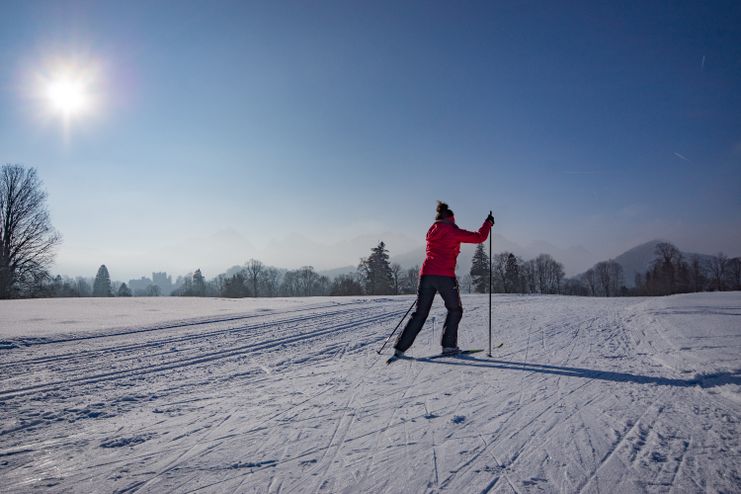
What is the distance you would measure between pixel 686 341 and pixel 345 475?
6325mm

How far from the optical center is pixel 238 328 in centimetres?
779

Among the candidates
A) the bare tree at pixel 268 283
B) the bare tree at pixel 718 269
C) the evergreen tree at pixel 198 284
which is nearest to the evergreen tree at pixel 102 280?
the evergreen tree at pixel 198 284

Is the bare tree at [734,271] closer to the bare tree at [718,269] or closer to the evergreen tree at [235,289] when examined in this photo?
the bare tree at [718,269]

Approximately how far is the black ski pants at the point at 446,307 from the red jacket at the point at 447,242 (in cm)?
14

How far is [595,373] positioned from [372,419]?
9.50ft

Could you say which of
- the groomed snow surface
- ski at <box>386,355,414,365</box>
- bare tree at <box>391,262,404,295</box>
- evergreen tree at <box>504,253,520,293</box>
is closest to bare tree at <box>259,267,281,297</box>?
bare tree at <box>391,262,404,295</box>

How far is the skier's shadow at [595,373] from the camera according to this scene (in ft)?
10.7

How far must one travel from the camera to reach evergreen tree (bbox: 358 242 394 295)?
49594mm

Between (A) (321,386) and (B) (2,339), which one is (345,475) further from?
(B) (2,339)

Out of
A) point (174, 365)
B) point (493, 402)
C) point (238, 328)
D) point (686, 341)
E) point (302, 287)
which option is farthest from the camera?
point (302, 287)

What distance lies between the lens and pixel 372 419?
2662 mm

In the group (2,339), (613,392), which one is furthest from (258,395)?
(2,339)

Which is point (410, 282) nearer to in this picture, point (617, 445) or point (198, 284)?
point (198, 284)

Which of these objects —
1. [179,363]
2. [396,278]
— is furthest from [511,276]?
[179,363]
